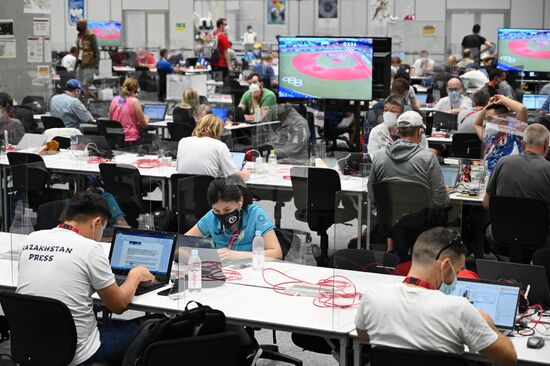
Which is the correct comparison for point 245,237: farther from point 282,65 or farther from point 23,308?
point 282,65

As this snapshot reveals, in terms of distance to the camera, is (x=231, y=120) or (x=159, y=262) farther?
(x=231, y=120)

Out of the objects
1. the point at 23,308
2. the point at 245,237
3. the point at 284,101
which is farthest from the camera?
the point at 284,101

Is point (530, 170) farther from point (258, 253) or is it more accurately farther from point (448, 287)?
point (448, 287)

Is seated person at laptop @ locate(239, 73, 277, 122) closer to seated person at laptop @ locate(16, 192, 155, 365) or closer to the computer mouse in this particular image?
seated person at laptop @ locate(16, 192, 155, 365)

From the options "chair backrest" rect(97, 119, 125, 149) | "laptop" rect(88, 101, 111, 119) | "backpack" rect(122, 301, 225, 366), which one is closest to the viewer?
"backpack" rect(122, 301, 225, 366)

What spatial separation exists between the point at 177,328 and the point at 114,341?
2.36 ft

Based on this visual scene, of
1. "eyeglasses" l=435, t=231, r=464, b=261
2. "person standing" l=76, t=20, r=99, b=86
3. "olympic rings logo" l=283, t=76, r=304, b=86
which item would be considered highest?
"person standing" l=76, t=20, r=99, b=86

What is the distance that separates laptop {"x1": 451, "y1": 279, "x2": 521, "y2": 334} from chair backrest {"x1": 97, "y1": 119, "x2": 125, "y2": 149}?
709 cm

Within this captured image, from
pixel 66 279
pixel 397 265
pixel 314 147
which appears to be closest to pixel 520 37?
pixel 314 147

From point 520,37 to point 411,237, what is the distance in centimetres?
1067

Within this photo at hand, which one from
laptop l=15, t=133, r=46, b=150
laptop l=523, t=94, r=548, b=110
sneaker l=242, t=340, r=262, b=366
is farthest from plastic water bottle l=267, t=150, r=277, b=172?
laptop l=523, t=94, r=548, b=110

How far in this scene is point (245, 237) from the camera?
5.29m

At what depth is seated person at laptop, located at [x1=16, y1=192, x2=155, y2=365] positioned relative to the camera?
413 cm

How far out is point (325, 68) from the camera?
33.6 ft
